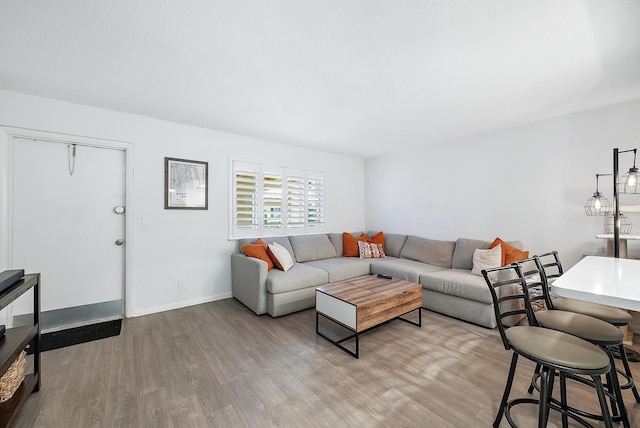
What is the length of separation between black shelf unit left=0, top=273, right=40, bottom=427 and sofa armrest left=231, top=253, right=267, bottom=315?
1.78m

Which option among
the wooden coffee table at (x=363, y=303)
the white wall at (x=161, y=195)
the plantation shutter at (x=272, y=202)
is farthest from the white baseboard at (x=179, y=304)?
the wooden coffee table at (x=363, y=303)

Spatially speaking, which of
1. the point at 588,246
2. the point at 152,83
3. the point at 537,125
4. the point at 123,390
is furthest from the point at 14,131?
the point at 588,246

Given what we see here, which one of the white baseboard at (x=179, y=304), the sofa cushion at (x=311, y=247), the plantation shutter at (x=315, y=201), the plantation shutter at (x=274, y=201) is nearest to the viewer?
the white baseboard at (x=179, y=304)

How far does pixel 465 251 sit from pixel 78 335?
4607 mm

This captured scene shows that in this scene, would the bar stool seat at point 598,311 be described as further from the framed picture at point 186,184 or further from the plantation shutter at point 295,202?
the framed picture at point 186,184

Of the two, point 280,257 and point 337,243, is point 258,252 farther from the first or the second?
point 337,243

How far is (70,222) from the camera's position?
9.34 ft

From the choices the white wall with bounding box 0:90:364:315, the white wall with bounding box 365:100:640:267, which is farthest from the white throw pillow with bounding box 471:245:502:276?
the white wall with bounding box 0:90:364:315

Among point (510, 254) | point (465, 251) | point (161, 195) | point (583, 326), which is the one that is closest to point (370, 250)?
point (465, 251)

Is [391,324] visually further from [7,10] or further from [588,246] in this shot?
[7,10]

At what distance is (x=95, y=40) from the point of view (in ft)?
5.83

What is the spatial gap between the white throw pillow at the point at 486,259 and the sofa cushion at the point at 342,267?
1479 mm

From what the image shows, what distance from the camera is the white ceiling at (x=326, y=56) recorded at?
1.52 m

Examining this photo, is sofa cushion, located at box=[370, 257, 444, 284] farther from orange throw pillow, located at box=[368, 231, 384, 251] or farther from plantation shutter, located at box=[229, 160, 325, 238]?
plantation shutter, located at box=[229, 160, 325, 238]
